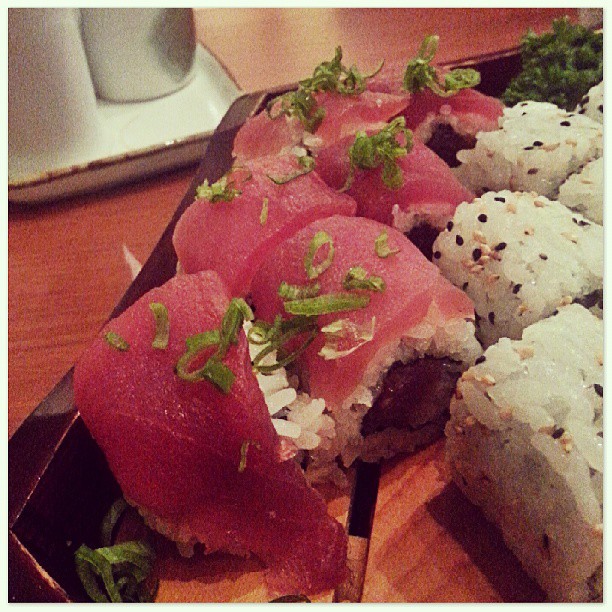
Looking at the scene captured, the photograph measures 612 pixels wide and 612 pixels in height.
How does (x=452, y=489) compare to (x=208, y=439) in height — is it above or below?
below

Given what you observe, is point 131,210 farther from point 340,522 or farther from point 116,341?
point 340,522

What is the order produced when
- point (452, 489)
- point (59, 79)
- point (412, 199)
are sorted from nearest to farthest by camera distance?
point (452, 489)
point (412, 199)
point (59, 79)

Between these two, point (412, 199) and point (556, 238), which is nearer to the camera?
point (556, 238)

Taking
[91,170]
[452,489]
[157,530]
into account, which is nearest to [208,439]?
[157,530]

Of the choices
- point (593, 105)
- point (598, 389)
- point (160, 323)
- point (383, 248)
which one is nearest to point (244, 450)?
point (160, 323)

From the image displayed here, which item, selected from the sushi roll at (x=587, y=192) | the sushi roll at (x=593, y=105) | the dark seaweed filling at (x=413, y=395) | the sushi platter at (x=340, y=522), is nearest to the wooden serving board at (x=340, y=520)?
the sushi platter at (x=340, y=522)

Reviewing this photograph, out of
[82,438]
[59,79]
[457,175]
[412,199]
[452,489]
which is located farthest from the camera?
[59,79]

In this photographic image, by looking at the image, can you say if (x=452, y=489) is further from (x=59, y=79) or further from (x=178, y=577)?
(x=59, y=79)
